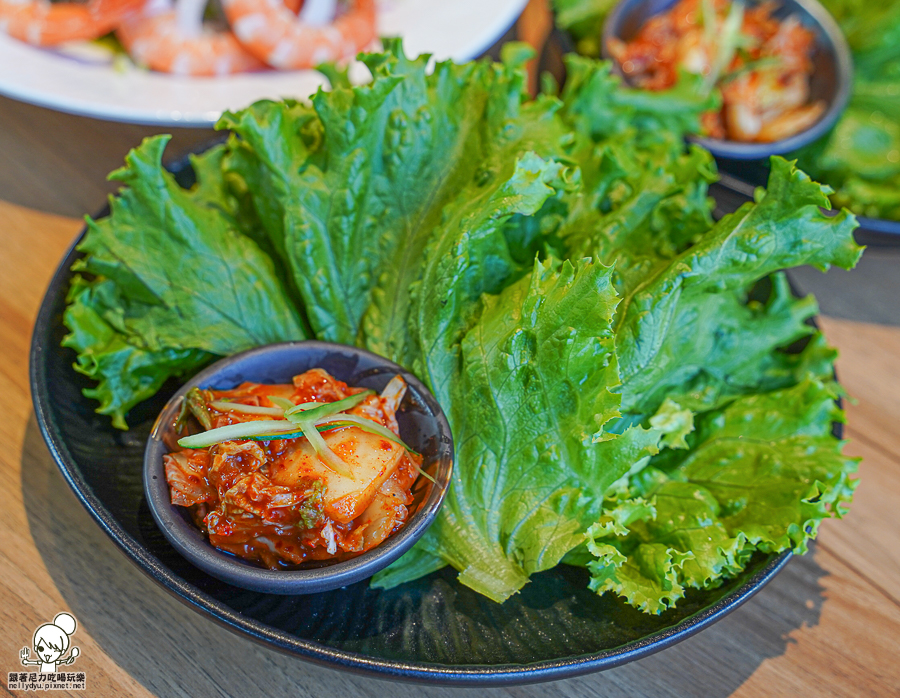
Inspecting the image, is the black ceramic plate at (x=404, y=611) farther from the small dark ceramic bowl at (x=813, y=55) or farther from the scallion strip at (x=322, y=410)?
the small dark ceramic bowl at (x=813, y=55)

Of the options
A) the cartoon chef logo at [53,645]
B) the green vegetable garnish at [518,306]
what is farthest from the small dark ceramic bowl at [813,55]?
the cartoon chef logo at [53,645]

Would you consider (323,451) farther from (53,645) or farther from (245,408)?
(53,645)

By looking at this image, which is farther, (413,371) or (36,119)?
(36,119)

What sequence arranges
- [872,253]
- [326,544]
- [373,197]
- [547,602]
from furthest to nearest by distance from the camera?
[872,253]
[373,197]
[547,602]
[326,544]

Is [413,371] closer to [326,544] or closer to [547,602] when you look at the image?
[326,544]

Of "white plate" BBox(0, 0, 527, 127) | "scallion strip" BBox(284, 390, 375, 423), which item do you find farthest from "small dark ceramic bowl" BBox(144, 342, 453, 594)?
"white plate" BBox(0, 0, 527, 127)

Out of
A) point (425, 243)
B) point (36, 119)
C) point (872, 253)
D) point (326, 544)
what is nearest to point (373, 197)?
point (425, 243)
